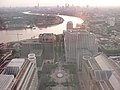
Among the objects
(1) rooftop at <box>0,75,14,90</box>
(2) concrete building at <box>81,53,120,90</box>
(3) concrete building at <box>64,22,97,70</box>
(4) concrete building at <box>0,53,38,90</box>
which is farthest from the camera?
(3) concrete building at <box>64,22,97,70</box>

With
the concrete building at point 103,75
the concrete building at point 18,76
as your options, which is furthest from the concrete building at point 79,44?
the concrete building at point 18,76

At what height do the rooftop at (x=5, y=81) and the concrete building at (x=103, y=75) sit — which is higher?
the rooftop at (x=5, y=81)

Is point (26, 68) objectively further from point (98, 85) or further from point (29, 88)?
point (98, 85)

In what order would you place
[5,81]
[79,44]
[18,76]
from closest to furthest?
1. [5,81]
2. [18,76]
3. [79,44]

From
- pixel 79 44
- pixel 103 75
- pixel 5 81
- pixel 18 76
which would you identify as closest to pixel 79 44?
pixel 79 44

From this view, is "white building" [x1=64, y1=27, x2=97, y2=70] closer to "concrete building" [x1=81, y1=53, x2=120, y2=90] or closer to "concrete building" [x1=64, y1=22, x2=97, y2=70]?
"concrete building" [x1=64, y1=22, x2=97, y2=70]

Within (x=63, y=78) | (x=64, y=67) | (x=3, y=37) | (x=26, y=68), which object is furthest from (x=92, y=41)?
(x=3, y=37)

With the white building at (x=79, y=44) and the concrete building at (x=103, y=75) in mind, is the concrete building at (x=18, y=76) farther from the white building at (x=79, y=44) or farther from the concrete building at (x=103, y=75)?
the white building at (x=79, y=44)

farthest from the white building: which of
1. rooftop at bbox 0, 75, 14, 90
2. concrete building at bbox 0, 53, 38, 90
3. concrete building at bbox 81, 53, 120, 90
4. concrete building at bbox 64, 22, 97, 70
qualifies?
rooftop at bbox 0, 75, 14, 90

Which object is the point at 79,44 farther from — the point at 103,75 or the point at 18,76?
the point at 18,76

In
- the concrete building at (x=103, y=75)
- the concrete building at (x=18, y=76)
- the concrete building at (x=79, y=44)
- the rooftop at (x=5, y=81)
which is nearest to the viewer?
the rooftop at (x=5, y=81)

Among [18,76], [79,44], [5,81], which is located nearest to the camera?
[5,81]
